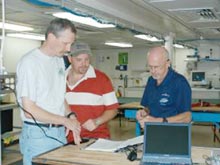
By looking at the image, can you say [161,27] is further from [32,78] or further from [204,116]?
[32,78]

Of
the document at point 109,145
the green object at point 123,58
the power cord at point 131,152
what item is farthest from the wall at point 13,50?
the power cord at point 131,152

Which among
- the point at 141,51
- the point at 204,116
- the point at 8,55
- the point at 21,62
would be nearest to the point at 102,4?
the point at 21,62

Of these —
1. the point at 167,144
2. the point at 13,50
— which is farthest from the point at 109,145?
the point at 13,50

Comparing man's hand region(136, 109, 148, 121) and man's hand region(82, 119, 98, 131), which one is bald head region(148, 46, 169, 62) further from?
man's hand region(82, 119, 98, 131)

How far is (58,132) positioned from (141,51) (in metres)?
9.88

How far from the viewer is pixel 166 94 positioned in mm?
2895

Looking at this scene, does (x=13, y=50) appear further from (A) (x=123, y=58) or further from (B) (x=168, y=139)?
(B) (x=168, y=139)

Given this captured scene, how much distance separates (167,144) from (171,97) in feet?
2.77

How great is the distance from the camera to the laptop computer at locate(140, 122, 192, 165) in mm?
2045

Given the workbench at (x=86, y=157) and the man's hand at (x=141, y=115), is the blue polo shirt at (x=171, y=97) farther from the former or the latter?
the workbench at (x=86, y=157)

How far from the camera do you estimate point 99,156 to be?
2.20 metres

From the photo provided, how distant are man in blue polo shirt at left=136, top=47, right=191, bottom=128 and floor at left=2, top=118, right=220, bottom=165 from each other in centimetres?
330

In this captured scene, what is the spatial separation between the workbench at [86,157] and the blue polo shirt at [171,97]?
1.82 ft

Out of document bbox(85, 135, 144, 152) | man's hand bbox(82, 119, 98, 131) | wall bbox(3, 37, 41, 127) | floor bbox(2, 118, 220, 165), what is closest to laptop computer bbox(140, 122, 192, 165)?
document bbox(85, 135, 144, 152)
